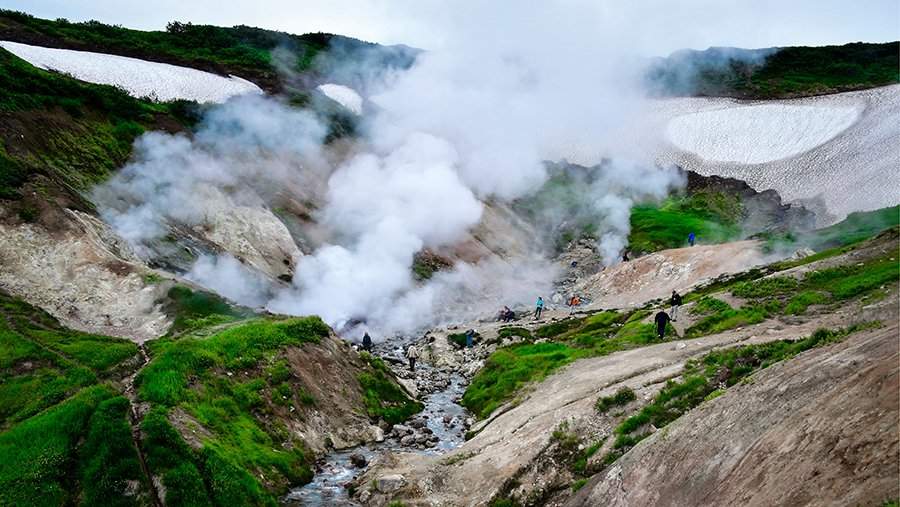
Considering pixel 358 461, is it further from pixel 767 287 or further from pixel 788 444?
pixel 767 287

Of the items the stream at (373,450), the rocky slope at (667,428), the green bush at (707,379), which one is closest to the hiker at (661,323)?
the rocky slope at (667,428)

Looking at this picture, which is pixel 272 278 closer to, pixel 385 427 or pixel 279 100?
pixel 385 427

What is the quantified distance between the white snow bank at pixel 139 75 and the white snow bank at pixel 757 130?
6466 centimetres

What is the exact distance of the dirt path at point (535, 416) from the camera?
1902 centimetres

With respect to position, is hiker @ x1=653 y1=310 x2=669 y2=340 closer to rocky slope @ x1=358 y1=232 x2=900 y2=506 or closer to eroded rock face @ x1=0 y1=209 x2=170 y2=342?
rocky slope @ x1=358 y1=232 x2=900 y2=506

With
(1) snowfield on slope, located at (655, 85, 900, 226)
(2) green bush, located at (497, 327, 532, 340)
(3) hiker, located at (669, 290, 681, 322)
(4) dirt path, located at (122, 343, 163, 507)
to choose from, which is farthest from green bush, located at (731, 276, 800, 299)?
(1) snowfield on slope, located at (655, 85, 900, 226)

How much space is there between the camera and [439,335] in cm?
4244

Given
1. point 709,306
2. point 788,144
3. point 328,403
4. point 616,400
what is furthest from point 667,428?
point 788,144

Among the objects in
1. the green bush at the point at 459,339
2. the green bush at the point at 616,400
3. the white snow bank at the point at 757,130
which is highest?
the white snow bank at the point at 757,130

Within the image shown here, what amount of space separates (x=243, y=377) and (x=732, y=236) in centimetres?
5862

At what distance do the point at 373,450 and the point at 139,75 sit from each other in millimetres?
56820

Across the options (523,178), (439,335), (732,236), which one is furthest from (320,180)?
(732,236)

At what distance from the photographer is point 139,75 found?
66.2 m

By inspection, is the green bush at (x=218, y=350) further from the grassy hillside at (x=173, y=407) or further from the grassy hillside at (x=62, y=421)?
the grassy hillside at (x=62, y=421)
